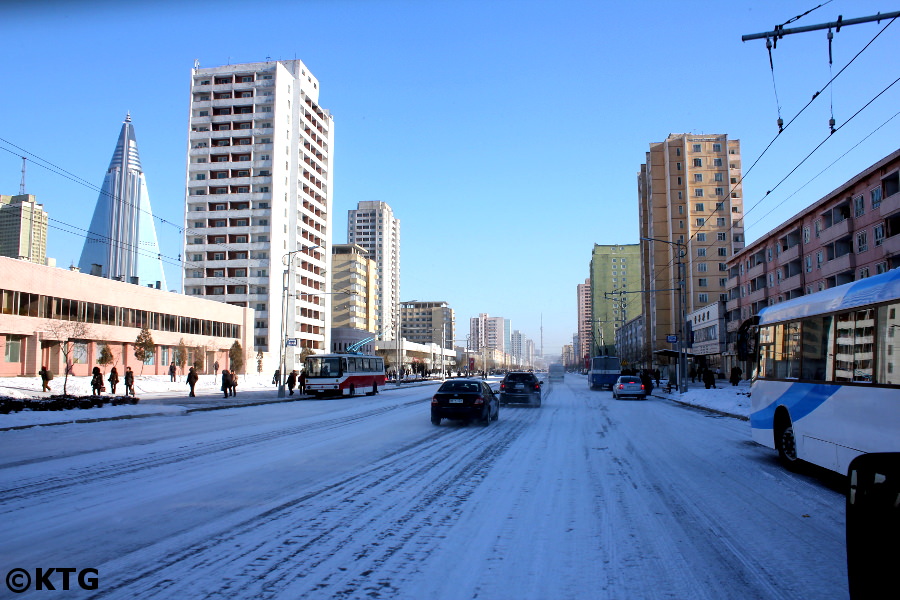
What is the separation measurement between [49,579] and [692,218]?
97.6 m

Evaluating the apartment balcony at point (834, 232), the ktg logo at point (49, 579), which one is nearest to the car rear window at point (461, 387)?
the ktg logo at point (49, 579)

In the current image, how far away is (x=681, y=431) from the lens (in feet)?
56.5

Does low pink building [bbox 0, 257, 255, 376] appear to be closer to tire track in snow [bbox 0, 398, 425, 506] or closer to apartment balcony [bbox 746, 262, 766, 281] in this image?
tire track in snow [bbox 0, 398, 425, 506]

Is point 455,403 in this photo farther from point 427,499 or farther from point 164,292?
point 164,292

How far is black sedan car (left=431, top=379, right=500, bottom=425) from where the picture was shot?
1830cm

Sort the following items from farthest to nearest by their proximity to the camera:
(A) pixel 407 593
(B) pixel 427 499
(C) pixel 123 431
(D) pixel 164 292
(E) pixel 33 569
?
(D) pixel 164 292 < (C) pixel 123 431 < (B) pixel 427 499 < (E) pixel 33 569 < (A) pixel 407 593

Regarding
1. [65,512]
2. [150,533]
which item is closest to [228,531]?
[150,533]

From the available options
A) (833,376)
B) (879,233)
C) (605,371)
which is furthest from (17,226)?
(833,376)

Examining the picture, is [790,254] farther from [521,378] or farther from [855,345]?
[855,345]

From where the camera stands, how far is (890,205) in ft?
125

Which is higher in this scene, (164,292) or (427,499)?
(164,292)

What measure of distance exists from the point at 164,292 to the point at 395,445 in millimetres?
54040

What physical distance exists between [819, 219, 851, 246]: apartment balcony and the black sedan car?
39.5m

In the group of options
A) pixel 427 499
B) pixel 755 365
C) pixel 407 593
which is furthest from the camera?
pixel 755 365
